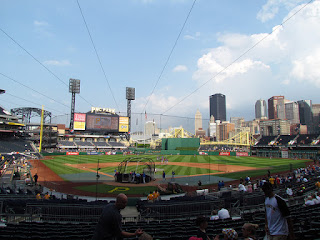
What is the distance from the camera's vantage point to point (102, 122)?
304 ft

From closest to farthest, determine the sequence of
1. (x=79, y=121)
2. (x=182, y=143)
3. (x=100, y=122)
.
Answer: (x=79, y=121)
(x=100, y=122)
(x=182, y=143)

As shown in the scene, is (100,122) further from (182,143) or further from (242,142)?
(242,142)

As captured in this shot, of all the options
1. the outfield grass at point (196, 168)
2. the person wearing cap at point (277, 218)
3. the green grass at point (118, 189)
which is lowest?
the green grass at point (118, 189)

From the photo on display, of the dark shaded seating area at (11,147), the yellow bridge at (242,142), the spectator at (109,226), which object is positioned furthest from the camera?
the yellow bridge at (242,142)

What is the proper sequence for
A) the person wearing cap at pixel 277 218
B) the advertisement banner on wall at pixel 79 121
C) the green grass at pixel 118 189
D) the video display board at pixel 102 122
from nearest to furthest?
the person wearing cap at pixel 277 218 → the green grass at pixel 118 189 → the advertisement banner on wall at pixel 79 121 → the video display board at pixel 102 122

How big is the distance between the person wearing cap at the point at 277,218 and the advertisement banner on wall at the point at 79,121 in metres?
92.3


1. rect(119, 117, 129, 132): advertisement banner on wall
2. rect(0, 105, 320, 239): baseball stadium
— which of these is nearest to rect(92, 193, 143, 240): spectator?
rect(0, 105, 320, 239): baseball stadium

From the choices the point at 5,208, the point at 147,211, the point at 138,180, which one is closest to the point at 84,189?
the point at 138,180

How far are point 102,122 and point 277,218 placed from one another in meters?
93.4

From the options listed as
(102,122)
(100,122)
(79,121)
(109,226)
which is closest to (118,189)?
(109,226)

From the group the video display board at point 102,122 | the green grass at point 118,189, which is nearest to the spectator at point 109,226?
the green grass at point 118,189

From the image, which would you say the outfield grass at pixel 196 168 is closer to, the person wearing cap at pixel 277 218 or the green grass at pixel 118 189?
the green grass at pixel 118 189

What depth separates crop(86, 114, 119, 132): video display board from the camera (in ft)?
297

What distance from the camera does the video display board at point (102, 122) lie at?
90.4 metres
